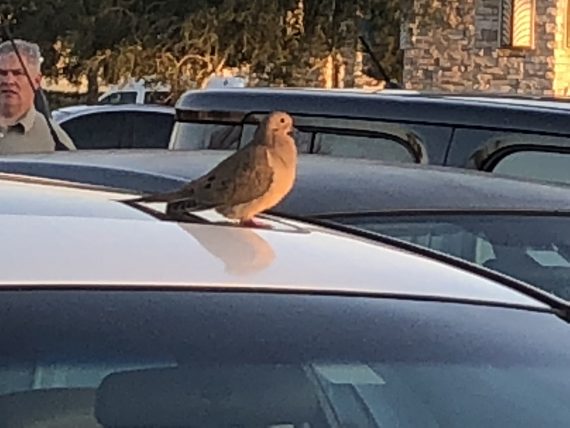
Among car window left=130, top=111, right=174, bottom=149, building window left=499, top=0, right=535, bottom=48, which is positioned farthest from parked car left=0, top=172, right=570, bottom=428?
building window left=499, top=0, right=535, bottom=48

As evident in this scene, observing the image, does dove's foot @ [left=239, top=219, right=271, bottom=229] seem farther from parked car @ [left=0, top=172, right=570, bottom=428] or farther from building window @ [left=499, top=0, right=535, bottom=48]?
building window @ [left=499, top=0, right=535, bottom=48]

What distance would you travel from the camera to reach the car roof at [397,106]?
5.54m

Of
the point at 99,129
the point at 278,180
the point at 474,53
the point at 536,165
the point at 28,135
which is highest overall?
the point at 278,180

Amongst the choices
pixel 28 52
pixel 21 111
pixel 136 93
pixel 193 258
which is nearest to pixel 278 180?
pixel 193 258

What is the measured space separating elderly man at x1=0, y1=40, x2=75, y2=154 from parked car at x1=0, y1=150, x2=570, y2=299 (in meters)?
3.28

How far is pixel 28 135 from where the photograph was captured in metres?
7.78

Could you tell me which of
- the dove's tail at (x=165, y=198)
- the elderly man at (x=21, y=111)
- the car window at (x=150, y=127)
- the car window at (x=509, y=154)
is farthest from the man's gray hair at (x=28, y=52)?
the car window at (x=150, y=127)

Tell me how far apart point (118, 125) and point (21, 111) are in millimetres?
7627

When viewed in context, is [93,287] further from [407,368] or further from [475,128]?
[475,128]

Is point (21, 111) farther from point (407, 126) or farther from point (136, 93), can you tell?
point (136, 93)

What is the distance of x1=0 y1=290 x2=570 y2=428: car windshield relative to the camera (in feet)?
6.82

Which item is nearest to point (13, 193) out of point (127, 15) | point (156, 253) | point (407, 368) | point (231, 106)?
point (156, 253)

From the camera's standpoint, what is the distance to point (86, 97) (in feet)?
92.9

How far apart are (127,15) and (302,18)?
2702mm
